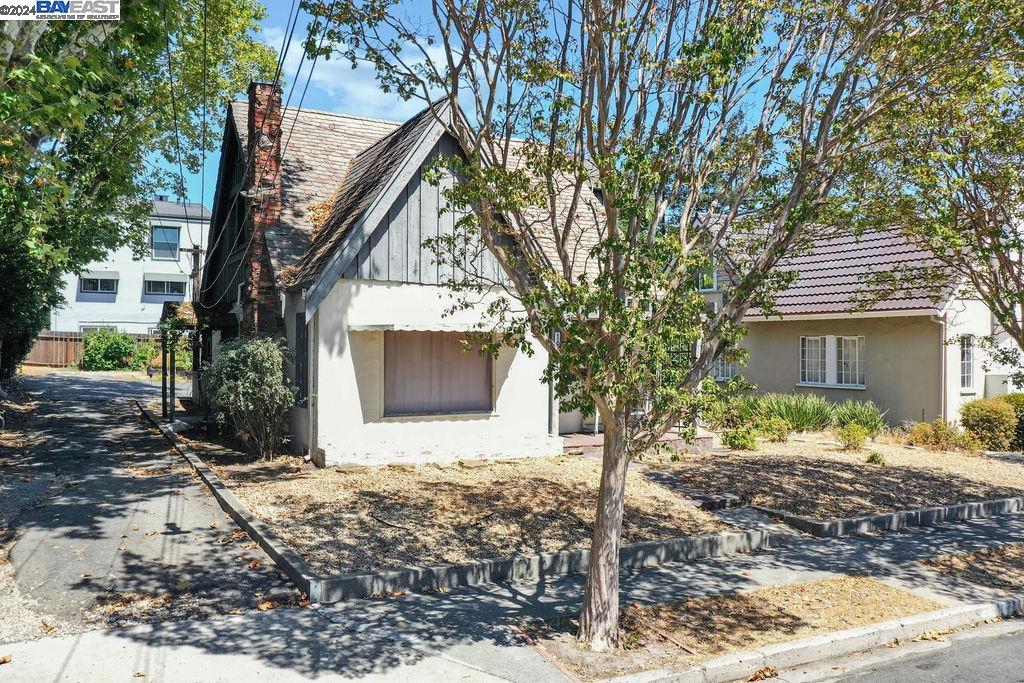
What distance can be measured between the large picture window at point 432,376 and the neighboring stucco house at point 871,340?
23.2 feet

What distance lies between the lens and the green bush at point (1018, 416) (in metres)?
17.0

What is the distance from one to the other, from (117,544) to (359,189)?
7.82m

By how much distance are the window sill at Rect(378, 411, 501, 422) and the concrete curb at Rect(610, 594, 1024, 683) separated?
7.85 m

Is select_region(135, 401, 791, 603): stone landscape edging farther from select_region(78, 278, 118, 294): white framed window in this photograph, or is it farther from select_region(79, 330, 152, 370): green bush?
select_region(78, 278, 118, 294): white framed window

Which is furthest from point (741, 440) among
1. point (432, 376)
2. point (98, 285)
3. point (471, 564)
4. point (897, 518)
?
point (98, 285)

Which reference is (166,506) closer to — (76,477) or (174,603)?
(76,477)

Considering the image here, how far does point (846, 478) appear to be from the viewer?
42.1 ft

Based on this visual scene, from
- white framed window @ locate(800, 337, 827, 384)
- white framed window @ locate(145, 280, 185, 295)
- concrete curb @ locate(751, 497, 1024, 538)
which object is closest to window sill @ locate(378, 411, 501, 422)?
concrete curb @ locate(751, 497, 1024, 538)

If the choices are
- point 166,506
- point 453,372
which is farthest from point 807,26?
point 166,506

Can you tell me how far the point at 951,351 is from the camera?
18250 millimetres

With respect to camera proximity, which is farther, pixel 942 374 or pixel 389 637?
pixel 942 374

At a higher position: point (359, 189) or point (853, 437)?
point (359, 189)

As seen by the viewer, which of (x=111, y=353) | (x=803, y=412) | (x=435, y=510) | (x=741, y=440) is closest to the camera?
(x=435, y=510)

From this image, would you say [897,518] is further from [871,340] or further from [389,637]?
Answer: [871,340]
